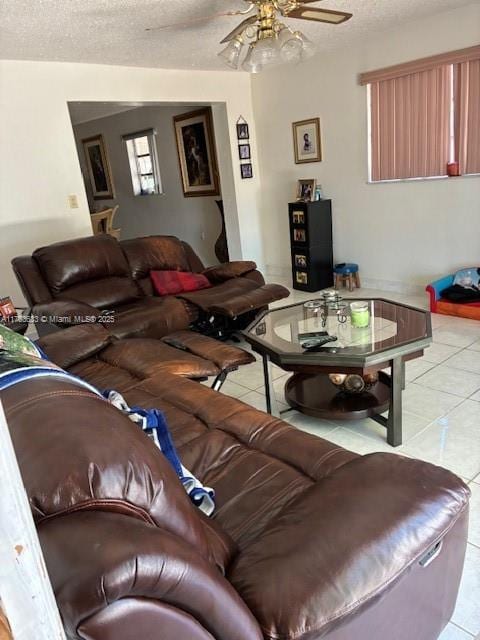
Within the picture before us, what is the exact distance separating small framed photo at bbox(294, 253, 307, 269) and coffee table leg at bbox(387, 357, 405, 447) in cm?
303

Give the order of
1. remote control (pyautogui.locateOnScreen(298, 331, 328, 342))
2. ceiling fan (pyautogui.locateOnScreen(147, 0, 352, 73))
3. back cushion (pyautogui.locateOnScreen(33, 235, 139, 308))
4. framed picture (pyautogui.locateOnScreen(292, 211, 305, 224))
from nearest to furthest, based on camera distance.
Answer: remote control (pyautogui.locateOnScreen(298, 331, 328, 342))
ceiling fan (pyautogui.locateOnScreen(147, 0, 352, 73))
back cushion (pyautogui.locateOnScreen(33, 235, 139, 308))
framed picture (pyautogui.locateOnScreen(292, 211, 305, 224))

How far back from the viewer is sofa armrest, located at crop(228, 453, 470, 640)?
0.88 m

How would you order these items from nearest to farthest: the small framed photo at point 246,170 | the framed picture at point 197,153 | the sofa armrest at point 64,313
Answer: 1. the sofa armrest at point 64,313
2. the small framed photo at point 246,170
3. the framed picture at point 197,153

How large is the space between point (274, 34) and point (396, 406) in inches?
83.4

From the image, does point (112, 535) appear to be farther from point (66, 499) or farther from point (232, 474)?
point (232, 474)

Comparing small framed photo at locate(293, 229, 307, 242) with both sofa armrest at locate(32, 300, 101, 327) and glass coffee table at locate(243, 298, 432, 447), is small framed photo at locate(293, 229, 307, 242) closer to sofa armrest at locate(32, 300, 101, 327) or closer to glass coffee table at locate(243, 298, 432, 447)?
glass coffee table at locate(243, 298, 432, 447)

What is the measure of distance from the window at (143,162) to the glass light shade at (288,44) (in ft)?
14.0

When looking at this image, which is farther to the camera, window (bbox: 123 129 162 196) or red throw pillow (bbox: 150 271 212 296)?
window (bbox: 123 129 162 196)

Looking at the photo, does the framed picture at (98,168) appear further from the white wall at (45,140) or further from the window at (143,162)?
the white wall at (45,140)

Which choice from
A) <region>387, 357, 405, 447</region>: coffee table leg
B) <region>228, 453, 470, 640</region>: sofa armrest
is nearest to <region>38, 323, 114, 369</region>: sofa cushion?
<region>387, 357, 405, 447</region>: coffee table leg

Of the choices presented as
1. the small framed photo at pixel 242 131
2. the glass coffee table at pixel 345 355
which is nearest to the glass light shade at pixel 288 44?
the glass coffee table at pixel 345 355

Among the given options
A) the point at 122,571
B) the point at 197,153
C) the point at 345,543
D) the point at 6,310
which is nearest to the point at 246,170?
the point at 197,153

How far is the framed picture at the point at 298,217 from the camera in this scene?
5027 mm

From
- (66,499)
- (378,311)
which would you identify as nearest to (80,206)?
(378,311)
